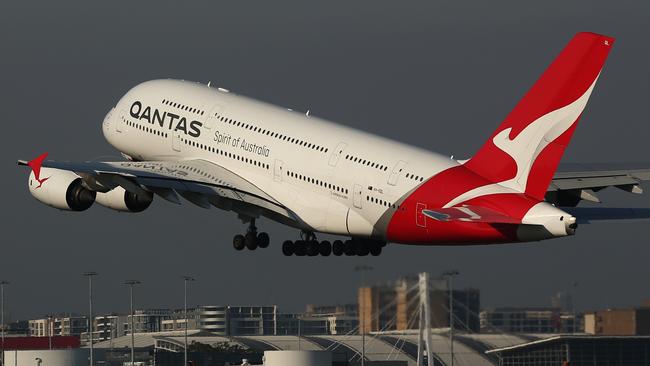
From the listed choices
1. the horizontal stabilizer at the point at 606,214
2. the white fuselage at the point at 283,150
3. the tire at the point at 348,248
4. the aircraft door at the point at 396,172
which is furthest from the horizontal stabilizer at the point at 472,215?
the tire at the point at 348,248

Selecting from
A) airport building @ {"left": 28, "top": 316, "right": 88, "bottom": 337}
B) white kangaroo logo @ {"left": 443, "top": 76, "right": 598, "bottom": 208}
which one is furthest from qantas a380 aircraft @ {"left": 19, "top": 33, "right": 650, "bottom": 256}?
airport building @ {"left": 28, "top": 316, "right": 88, "bottom": 337}

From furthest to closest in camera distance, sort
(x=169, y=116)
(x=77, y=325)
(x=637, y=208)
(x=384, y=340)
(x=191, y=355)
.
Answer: (x=77, y=325) < (x=191, y=355) < (x=384, y=340) < (x=169, y=116) < (x=637, y=208)

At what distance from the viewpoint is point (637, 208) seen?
199 ft

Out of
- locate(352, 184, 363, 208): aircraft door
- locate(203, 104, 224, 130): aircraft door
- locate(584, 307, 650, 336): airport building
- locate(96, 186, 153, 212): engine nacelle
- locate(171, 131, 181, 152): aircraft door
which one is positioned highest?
locate(203, 104, 224, 130): aircraft door

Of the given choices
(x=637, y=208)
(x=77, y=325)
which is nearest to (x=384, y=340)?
(x=637, y=208)

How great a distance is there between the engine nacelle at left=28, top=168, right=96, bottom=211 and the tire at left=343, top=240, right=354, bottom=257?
10665mm

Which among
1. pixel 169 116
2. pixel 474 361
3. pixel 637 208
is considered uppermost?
pixel 169 116

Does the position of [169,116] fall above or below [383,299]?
above

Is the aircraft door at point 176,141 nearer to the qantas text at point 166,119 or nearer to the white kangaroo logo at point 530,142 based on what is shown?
the qantas text at point 166,119

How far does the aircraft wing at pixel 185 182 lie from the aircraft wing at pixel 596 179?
35.1ft

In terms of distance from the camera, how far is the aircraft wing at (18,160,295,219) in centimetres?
6581

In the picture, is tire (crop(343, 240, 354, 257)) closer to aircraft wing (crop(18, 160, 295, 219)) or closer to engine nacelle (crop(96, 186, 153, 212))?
aircraft wing (crop(18, 160, 295, 219))

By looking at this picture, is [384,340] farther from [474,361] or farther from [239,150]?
[239,150]

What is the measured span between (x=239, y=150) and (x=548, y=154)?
15444 mm
